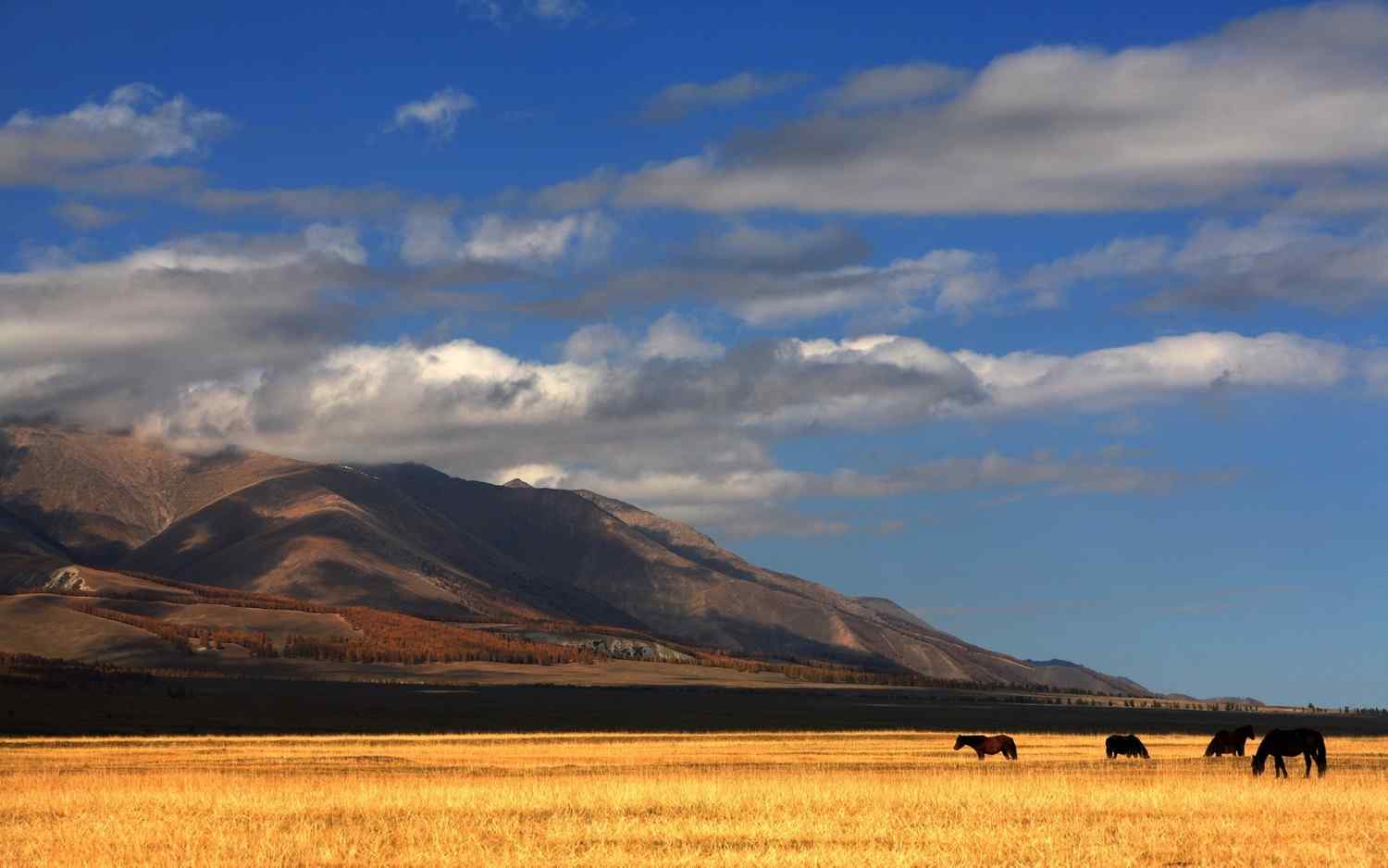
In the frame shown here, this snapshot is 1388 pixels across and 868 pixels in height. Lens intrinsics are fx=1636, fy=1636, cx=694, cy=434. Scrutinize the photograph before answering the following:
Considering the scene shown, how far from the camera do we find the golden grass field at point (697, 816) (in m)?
24.9

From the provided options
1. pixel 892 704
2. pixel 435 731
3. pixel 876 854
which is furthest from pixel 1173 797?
pixel 892 704

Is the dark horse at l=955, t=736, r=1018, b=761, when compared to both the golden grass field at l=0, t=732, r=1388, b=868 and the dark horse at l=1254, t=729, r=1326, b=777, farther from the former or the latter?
the dark horse at l=1254, t=729, r=1326, b=777

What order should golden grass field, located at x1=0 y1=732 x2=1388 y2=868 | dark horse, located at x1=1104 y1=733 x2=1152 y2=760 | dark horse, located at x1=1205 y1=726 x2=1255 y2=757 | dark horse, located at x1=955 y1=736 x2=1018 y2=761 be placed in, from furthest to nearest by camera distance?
dark horse, located at x1=1205 y1=726 x2=1255 y2=757 < dark horse, located at x1=1104 y1=733 x2=1152 y2=760 < dark horse, located at x1=955 y1=736 x2=1018 y2=761 < golden grass field, located at x1=0 y1=732 x2=1388 y2=868

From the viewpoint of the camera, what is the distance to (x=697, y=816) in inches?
1221

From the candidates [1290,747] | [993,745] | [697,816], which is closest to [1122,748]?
[993,745]

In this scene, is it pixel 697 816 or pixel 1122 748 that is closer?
pixel 697 816

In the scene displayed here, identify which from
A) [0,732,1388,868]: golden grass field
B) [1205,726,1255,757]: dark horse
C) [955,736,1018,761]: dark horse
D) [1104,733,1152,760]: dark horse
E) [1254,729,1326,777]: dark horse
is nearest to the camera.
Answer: [0,732,1388,868]: golden grass field

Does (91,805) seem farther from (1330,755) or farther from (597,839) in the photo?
(1330,755)

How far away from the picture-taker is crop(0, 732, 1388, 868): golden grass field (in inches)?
979

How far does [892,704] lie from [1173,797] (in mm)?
153966

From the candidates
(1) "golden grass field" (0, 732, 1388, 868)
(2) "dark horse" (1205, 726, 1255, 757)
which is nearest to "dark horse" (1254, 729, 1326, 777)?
(1) "golden grass field" (0, 732, 1388, 868)

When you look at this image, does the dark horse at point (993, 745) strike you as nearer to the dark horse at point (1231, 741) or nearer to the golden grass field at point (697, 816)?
the golden grass field at point (697, 816)

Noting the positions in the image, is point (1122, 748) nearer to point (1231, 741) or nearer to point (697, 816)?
point (1231, 741)

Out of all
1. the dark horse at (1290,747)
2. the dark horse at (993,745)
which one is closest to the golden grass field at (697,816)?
the dark horse at (1290,747)
